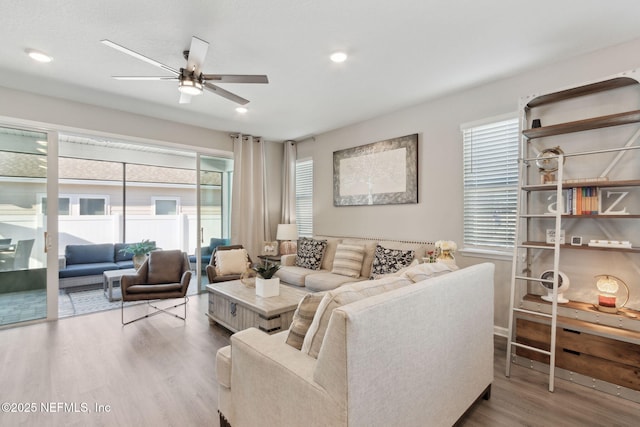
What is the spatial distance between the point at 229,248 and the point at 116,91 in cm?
247

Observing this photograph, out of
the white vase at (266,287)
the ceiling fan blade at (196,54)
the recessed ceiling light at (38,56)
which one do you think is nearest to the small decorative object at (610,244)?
the white vase at (266,287)

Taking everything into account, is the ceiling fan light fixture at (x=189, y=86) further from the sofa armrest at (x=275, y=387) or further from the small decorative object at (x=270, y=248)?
the small decorative object at (x=270, y=248)

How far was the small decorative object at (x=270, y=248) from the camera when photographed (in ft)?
17.2

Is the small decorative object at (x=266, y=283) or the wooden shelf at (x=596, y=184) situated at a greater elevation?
the wooden shelf at (x=596, y=184)

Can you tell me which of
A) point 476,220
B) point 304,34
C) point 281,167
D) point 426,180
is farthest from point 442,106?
point 281,167

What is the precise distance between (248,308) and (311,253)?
5.74 ft

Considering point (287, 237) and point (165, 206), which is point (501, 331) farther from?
point (165, 206)

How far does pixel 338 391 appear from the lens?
3.58ft

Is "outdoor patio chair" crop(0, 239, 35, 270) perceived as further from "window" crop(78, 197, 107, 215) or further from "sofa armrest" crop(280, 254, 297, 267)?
"window" crop(78, 197, 107, 215)

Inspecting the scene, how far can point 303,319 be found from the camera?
154cm

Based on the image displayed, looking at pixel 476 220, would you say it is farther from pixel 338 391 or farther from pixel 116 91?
pixel 116 91

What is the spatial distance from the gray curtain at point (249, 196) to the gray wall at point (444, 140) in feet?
4.25

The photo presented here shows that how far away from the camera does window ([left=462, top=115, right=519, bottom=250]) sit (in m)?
3.18

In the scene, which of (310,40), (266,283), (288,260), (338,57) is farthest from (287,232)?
(310,40)
